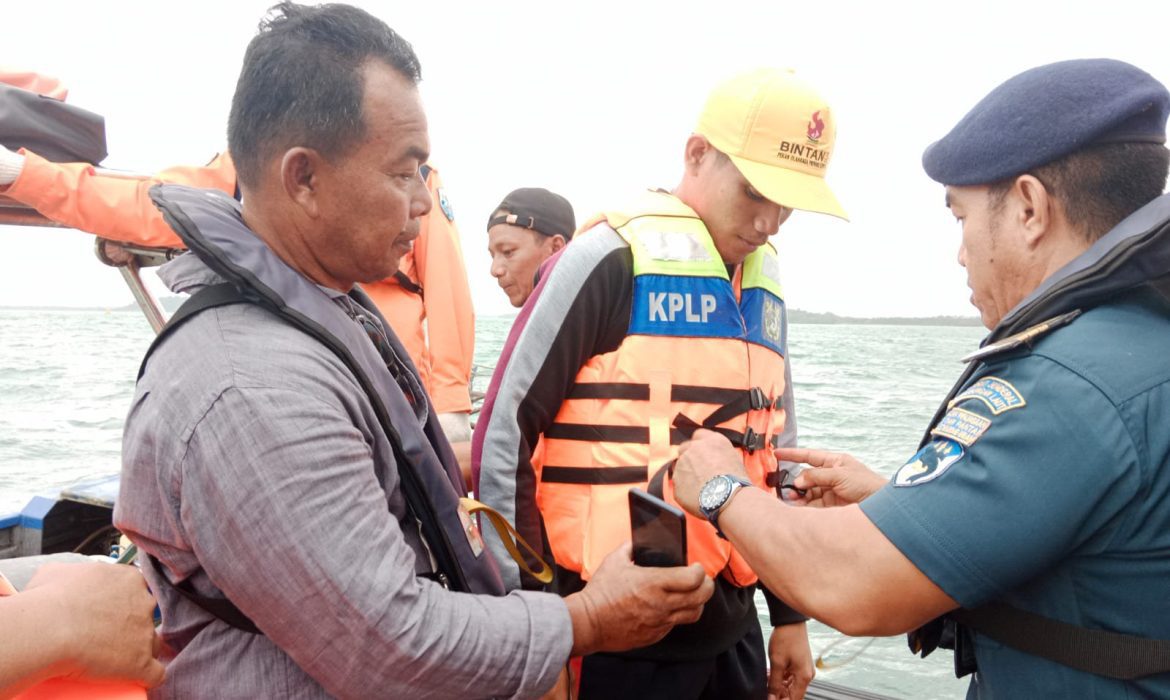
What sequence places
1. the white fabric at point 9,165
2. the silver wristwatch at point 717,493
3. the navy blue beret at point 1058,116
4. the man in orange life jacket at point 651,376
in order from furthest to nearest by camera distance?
the white fabric at point 9,165
the man in orange life jacket at point 651,376
the silver wristwatch at point 717,493
the navy blue beret at point 1058,116

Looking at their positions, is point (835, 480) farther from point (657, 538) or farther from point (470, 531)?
point (470, 531)

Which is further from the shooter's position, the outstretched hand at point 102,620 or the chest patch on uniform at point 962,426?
the chest patch on uniform at point 962,426

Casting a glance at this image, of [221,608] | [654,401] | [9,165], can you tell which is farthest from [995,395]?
[9,165]

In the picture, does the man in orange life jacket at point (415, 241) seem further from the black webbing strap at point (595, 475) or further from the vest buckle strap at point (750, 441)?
the vest buckle strap at point (750, 441)

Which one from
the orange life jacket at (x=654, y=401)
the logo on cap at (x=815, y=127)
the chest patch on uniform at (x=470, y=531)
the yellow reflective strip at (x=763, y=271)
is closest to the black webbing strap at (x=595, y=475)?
the orange life jacket at (x=654, y=401)

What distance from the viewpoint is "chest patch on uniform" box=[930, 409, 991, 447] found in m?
1.34

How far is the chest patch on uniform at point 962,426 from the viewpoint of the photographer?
52.8 inches

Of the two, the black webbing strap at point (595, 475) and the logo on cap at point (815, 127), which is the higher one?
the logo on cap at point (815, 127)

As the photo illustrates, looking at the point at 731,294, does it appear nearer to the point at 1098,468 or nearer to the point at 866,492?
the point at 866,492

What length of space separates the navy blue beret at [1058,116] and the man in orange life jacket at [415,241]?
5.84 ft

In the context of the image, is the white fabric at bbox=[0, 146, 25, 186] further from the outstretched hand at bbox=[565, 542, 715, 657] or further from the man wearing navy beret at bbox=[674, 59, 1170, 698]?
the man wearing navy beret at bbox=[674, 59, 1170, 698]

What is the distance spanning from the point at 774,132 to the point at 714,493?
36.9 inches

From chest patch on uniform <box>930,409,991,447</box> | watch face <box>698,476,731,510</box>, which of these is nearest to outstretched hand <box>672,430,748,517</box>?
watch face <box>698,476,731,510</box>

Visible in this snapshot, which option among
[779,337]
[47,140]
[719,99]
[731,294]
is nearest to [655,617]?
[731,294]
